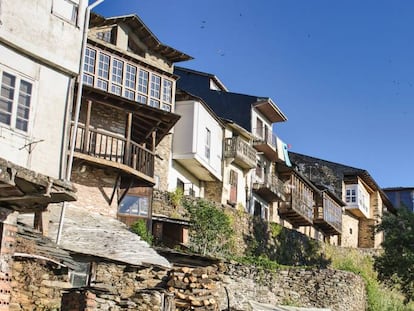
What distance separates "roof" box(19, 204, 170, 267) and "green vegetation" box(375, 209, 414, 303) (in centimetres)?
1556

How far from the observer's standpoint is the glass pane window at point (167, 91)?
31781 millimetres

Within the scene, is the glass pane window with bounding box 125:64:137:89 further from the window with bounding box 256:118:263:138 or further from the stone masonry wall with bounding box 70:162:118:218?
the window with bounding box 256:118:263:138

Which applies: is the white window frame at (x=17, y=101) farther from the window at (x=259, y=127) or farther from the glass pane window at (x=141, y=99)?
the window at (x=259, y=127)

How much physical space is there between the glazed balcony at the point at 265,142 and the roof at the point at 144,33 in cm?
1003

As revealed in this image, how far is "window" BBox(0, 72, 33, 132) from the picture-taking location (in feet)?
44.6

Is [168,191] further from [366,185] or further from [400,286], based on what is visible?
[366,185]

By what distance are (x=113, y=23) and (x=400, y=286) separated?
18.3m

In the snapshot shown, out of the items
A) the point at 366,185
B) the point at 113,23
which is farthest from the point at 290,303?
the point at 366,185

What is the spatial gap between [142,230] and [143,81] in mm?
6599

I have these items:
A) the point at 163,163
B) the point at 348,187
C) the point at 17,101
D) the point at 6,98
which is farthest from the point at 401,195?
the point at 6,98

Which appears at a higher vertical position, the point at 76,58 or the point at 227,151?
the point at 227,151

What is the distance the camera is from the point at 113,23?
103ft

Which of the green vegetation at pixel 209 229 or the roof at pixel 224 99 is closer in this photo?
the green vegetation at pixel 209 229

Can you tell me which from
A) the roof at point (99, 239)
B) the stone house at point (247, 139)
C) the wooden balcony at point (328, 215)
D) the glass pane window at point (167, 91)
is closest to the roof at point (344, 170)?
the wooden balcony at point (328, 215)
